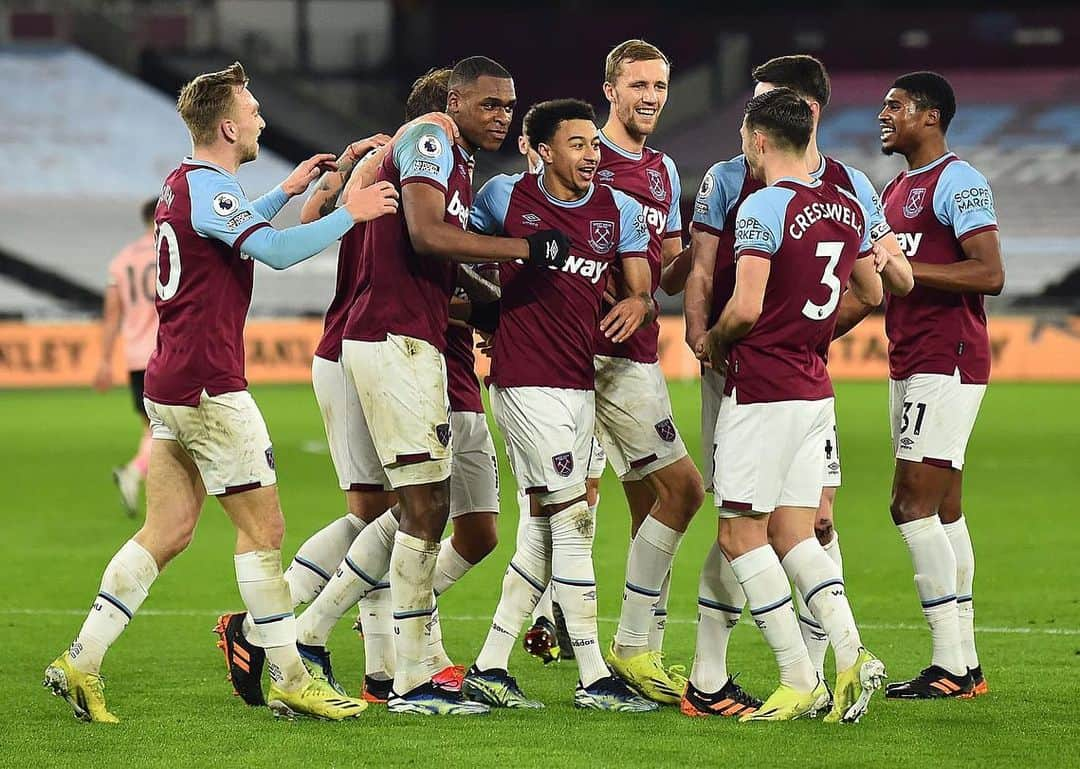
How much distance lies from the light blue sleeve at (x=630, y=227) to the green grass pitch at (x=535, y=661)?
1.82m

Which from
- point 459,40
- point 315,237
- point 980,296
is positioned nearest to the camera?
point 315,237

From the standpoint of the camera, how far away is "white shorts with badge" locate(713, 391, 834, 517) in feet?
19.4

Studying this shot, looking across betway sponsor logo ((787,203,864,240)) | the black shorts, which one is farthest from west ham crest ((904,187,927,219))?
the black shorts

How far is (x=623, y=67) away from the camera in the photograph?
22.8ft

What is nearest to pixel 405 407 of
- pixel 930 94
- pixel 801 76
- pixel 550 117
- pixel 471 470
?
pixel 471 470

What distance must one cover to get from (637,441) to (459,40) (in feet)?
101

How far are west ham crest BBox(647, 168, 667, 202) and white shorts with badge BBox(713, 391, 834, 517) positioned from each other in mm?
1234

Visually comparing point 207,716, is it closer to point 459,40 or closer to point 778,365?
point 778,365

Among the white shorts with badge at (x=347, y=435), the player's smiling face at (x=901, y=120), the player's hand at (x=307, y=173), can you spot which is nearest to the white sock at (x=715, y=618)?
the white shorts with badge at (x=347, y=435)

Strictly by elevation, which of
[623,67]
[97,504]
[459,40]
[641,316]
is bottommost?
[97,504]

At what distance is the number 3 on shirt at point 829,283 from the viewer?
19.3 ft

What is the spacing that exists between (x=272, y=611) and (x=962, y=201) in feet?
10.7

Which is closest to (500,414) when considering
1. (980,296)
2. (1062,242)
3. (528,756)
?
(528,756)

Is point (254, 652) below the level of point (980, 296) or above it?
below
